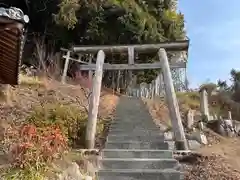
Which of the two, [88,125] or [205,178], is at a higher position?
[88,125]

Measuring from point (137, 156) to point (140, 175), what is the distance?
86cm

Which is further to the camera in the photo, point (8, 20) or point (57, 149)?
point (57, 149)

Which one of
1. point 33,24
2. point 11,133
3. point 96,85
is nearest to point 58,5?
point 33,24

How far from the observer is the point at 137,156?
7734 mm

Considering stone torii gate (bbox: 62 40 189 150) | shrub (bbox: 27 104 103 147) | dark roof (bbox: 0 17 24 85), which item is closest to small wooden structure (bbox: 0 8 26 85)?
dark roof (bbox: 0 17 24 85)

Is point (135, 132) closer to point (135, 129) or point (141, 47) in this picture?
point (135, 129)

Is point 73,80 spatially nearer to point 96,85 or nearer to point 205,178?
point 96,85

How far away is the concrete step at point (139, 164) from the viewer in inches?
287

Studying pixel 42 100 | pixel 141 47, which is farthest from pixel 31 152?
pixel 141 47

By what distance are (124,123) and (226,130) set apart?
3977mm

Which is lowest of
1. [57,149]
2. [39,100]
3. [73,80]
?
[57,149]

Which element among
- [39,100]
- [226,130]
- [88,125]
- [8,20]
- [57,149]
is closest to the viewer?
[8,20]

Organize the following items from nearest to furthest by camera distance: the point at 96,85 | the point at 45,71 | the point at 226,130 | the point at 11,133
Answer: the point at 11,133, the point at 96,85, the point at 226,130, the point at 45,71

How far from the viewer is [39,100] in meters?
11.4
